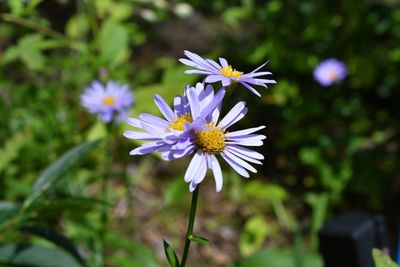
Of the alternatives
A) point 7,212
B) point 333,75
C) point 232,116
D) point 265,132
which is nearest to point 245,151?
point 232,116

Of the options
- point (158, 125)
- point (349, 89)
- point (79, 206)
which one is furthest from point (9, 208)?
point (349, 89)

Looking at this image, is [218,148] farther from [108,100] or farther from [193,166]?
[108,100]

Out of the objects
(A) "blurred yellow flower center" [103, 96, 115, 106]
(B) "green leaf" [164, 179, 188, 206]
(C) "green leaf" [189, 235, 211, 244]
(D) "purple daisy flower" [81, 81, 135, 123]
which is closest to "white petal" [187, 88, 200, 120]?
(C) "green leaf" [189, 235, 211, 244]

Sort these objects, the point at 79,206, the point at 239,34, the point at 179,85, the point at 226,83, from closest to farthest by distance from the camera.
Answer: the point at 226,83 → the point at 79,206 → the point at 179,85 → the point at 239,34

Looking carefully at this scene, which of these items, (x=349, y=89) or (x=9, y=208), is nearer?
(x=9, y=208)

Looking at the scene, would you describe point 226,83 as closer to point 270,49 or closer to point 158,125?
point 158,125

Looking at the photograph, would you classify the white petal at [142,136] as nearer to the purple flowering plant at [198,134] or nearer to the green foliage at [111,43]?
the purple flowering plant at [198,134]

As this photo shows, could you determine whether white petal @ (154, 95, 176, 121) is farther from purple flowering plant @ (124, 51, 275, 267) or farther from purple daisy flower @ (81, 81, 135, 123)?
purple daisy flower @ (81, 81, 135, 123)
